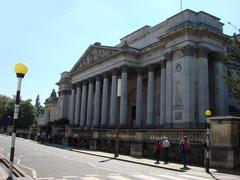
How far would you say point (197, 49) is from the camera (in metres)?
39.0

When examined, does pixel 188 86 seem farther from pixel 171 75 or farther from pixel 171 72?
pixel 171 72

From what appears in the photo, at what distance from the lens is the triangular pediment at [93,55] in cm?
5231

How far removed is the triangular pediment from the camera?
172ft

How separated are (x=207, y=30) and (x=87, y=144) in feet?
66.9

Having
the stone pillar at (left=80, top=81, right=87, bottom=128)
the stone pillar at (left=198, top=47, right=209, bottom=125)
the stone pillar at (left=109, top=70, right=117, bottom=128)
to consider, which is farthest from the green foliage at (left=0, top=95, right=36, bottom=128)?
the stone pillar at (left=198, top=47, right=209, bottom=125)

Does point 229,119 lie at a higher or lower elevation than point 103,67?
lower

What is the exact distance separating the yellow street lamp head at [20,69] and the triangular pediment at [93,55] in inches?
1491

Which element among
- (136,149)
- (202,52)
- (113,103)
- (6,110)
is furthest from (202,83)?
(6,110)

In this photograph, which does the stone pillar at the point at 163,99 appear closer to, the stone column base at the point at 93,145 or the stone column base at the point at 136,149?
the stone column base at the point at 93,145

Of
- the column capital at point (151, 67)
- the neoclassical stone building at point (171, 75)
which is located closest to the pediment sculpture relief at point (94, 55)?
the neoclassical stone building at point (171, 75)

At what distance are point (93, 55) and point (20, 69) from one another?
47496 mm

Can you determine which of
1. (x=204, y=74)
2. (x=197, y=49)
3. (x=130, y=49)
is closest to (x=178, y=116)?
(x=204, y=74)

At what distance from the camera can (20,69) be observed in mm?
11688

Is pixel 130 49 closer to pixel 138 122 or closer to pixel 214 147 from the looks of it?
pixel 138 122
